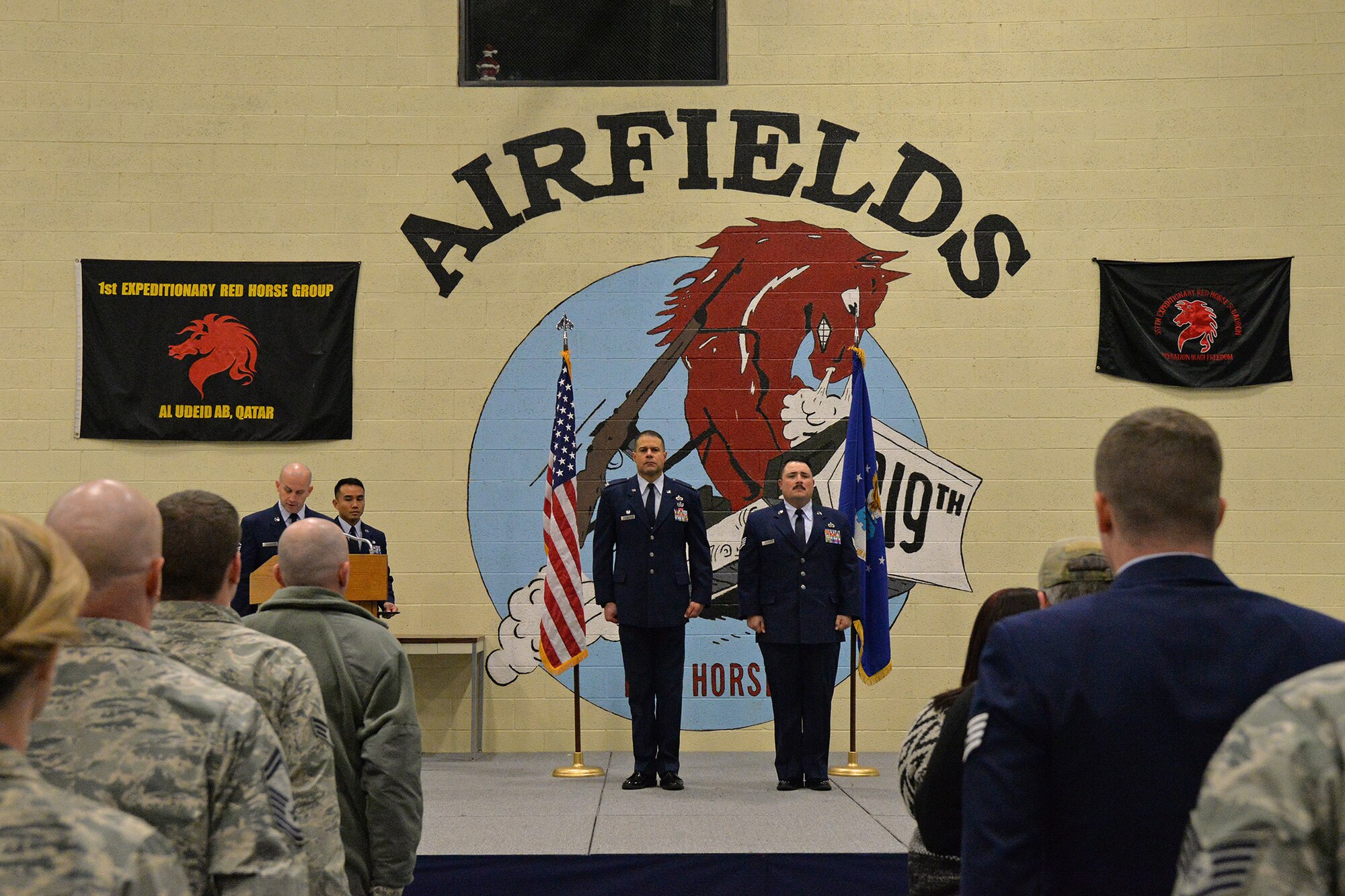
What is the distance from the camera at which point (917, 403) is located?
24.4 ft

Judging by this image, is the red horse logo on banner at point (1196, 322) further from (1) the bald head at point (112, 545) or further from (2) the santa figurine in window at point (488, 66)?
(1) the bald head at point (112, 545)

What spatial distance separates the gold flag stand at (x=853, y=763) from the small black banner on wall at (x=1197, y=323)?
2425 millimetres

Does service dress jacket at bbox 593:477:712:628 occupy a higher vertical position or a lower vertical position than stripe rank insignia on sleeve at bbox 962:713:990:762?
lower

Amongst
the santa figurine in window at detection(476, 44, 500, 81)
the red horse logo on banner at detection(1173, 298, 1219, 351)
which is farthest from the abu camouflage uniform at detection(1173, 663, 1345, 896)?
the santa figurine in window at detection(476, 44, 500, 81)

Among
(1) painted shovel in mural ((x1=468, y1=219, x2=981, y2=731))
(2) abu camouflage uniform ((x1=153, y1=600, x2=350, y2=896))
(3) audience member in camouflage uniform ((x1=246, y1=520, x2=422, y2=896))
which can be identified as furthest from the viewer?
(1) painted shovel in mural ((x1=468, y1=219, x2=981, y2=731))

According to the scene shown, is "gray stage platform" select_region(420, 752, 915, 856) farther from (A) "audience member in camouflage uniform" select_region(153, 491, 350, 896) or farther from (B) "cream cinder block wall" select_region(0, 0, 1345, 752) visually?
(A) "audience member in camouflage uniform" select_region(153, 491, 350, 896)

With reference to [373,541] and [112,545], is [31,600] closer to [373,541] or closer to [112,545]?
[112,545]

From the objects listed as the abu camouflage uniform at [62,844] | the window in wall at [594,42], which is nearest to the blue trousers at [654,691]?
the window in wall at [594,42]

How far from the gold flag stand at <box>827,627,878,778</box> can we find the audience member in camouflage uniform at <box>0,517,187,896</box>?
561cm

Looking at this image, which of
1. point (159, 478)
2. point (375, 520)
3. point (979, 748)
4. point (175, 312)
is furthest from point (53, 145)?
point (979, 748)

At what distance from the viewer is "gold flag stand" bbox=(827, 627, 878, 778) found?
647 centimetres

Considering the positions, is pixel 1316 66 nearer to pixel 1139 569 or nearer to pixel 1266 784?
pixel 1139 569

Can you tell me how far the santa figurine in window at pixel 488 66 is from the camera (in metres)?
7.59

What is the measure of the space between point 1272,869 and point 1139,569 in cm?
63
